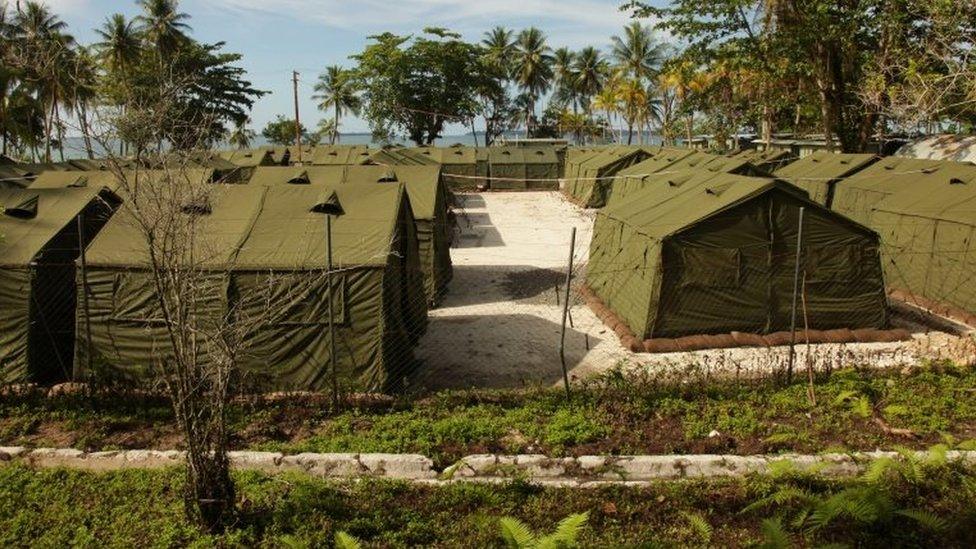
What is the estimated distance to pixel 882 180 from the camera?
1811cm

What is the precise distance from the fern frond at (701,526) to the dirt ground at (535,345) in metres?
3.78

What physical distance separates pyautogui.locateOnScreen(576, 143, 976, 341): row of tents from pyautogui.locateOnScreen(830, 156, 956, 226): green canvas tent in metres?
0.91

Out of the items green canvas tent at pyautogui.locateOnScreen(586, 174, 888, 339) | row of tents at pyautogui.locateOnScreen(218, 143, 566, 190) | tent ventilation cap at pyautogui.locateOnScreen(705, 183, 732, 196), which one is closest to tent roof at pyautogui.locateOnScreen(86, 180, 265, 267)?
green canvas tent at pyautogui.locateOnScreen(586, 174, 888, 339)

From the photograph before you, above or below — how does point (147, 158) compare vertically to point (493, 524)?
above

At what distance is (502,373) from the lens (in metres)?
11.2

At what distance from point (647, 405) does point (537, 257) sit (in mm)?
12041

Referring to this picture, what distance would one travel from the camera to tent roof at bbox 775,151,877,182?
68.0 feet

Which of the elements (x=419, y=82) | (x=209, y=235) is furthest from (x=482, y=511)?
(x=419, y=82)

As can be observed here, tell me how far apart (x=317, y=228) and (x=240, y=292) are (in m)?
1.54

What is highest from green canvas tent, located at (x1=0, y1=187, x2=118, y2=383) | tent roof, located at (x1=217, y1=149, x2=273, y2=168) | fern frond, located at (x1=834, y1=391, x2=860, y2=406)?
tent roof, located at (x1=217, y1=149, x2=273, y2=168)

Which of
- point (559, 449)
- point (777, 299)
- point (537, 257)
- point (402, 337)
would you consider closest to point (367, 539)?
point (559, 449)

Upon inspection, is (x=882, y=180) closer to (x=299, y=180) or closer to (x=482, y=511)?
(x=299, y=180)

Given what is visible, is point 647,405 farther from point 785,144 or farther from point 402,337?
point 785,144

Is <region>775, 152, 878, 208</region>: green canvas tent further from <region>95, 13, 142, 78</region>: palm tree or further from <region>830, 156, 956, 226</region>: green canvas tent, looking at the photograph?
<region>95, 13, 142, 78</region>: palm tree
